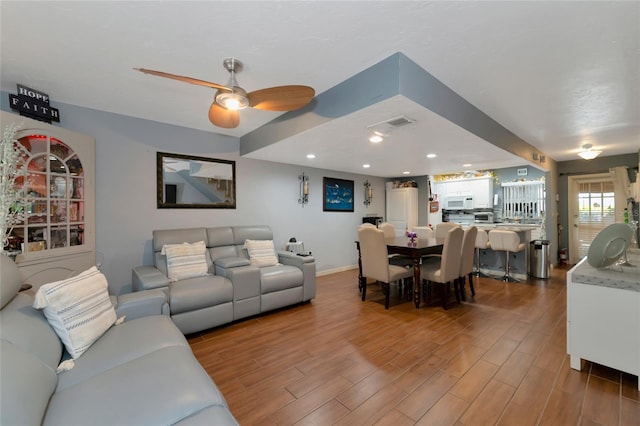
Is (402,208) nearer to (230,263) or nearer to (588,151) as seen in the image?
(588,151)

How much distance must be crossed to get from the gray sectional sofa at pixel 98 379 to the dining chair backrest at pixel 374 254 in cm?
244

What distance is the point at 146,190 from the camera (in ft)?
11.0

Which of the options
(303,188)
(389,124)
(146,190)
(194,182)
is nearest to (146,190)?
(146,190)

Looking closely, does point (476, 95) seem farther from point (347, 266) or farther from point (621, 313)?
point (347, 266)

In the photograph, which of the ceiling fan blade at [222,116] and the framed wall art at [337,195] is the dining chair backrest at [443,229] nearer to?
the framed wall art at [337,195]

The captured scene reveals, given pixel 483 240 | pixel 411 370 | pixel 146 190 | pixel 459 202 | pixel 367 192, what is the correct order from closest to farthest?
pixel 411 370
pixel 146 190
pixel 483 240
pixel 367 192
pixel 459 202

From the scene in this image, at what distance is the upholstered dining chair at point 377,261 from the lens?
3.43 metres

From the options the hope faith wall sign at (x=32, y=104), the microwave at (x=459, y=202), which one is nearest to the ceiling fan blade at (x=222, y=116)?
the hope faith wall sign at (x=32, y=104)

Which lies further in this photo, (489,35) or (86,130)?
(86,130)

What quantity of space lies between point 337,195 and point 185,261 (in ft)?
11.2

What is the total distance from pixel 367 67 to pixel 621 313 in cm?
260

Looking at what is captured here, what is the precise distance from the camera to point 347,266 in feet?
19.5

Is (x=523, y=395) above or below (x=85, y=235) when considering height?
below

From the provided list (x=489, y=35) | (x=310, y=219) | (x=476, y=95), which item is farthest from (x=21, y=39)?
(x=310, y=219)
